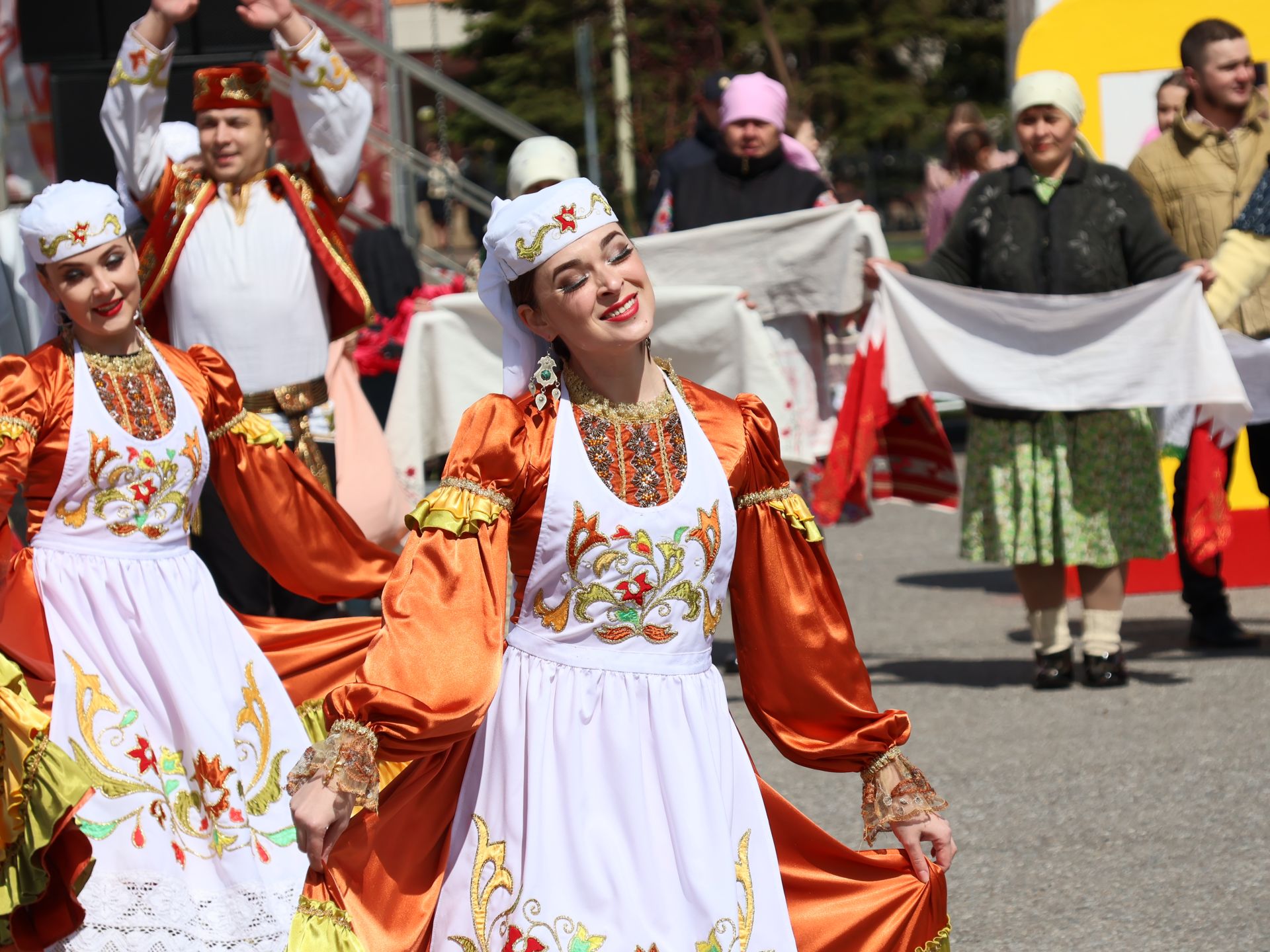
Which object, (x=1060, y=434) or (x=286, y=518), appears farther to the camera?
(x=1060, y=434)

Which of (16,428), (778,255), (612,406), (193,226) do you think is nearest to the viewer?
(612,406)

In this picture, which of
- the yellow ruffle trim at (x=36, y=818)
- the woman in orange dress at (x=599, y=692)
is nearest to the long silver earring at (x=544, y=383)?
the woman in orange dress at (x=599, y=692)

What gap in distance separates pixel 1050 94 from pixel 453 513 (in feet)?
12.8

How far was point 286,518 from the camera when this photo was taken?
456 centimetres

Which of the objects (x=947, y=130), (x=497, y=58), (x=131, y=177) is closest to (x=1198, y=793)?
(x=131, y=177)

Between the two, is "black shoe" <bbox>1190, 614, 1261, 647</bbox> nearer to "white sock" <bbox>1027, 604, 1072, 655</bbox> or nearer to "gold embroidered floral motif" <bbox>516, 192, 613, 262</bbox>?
"white sock" <bbox>1027, 604, 1072, 655</bbox>

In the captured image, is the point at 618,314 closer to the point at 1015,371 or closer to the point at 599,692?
the point at 599,692

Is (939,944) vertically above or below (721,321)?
below

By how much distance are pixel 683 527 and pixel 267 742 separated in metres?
1.75

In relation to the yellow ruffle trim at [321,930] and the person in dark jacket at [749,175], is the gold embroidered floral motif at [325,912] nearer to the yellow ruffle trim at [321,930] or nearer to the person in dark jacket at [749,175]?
the yellow ruffle trim at [321,930]

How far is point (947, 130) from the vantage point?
452 inches

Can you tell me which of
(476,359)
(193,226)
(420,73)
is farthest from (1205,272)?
(420,73)

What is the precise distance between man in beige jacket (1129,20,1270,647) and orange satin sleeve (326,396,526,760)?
4.35 m

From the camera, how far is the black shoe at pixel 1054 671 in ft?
21.2
